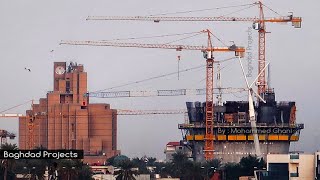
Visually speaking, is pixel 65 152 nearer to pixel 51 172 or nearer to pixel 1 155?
pixel 1 155

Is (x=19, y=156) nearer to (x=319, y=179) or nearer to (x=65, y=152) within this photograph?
(x=65, y=152)

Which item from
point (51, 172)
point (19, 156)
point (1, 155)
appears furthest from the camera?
point (51, 172)

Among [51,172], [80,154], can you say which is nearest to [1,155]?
[80,154]

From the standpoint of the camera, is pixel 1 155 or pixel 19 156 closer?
pixel 19 156

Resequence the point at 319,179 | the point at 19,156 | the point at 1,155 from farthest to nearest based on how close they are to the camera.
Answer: the point at 319,179
the point at 1,155
the point at 19,156

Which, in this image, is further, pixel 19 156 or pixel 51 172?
pixel 51 172

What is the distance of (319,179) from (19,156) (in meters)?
130

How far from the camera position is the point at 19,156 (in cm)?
7450

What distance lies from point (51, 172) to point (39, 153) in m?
92.0

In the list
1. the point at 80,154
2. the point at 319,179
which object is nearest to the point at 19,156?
the point at 80,154

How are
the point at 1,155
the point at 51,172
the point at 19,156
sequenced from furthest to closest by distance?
the point at 51,172 → the point at 1,155 → the point at 19,156

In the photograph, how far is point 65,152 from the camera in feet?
249

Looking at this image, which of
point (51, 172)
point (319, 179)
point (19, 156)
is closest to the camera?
point (19, 156)

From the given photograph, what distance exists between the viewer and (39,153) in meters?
75.6
